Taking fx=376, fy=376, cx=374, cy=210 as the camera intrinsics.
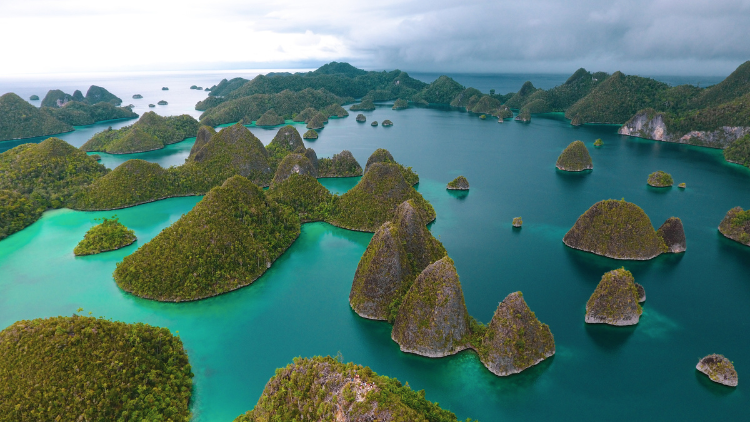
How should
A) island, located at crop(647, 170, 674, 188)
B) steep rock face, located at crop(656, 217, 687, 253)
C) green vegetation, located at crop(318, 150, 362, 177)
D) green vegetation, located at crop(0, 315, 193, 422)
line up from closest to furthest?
1. green vegetation, located at crop(0, 315, 193, 422)
2. steep rock face, located at crop(656, 217, 687, 253)
3. island, located at crop(647, 170, 674, 188)
4. green vegetation, located at crop(318, 150, 362, 177)

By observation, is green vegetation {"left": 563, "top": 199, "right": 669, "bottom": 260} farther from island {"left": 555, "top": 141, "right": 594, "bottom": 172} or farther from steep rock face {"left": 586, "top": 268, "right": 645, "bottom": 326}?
island {"left": 555, "top": 141, "right": 594, "bottom": 172}

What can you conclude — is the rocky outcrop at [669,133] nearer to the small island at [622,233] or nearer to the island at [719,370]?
the small island at [622,233]

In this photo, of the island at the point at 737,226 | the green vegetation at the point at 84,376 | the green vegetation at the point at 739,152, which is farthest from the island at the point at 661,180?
the green vegetation at the point at 84,376

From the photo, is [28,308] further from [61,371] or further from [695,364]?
[695,364]

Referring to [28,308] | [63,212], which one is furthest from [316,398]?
[63,212]

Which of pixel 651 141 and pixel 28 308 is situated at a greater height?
pixel 651 141

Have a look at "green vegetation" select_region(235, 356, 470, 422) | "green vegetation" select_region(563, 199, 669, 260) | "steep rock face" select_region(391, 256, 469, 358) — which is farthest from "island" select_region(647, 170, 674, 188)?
"green vegetation" select_region(235, 356, 470, 422)
